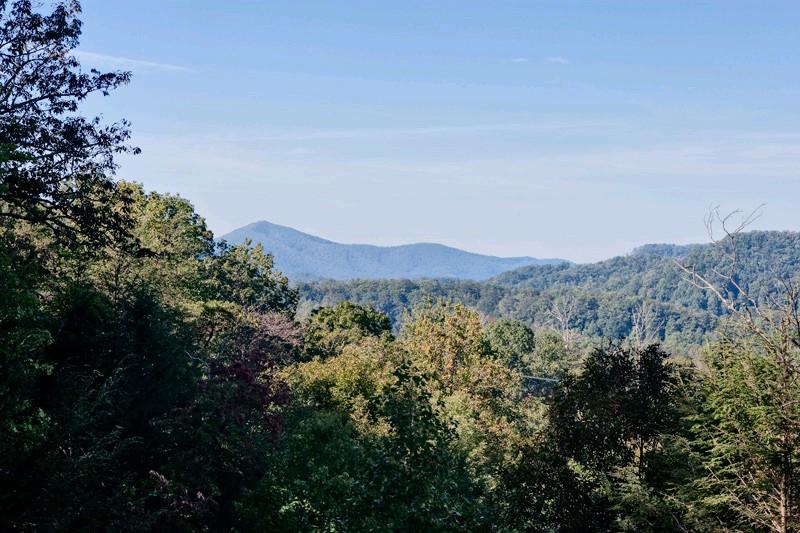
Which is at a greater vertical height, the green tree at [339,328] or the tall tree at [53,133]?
the tall tree at [53,133]

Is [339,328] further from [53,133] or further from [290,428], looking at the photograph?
[53,133]

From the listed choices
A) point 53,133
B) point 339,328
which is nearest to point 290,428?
point 53,133

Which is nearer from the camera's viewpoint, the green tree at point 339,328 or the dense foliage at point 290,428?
the dense foliage at point 290,428

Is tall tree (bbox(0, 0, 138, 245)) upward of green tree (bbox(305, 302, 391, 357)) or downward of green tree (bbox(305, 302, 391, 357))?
upward

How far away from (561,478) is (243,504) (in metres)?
7.79

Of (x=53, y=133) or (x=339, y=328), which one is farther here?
(x=339, y=328)

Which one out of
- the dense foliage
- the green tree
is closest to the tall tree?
the dense foliage

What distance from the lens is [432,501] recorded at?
10.5m

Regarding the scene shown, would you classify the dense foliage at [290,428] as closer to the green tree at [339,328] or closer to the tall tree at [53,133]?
the tall tree at [53,133]

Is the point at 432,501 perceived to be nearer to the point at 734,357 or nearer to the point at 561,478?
the point at 561,478

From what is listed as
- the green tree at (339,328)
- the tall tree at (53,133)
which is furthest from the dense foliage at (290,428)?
the green tree at (339,328)

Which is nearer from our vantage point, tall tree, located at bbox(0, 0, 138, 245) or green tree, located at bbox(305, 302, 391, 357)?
tall tree, located at bbox(0, 0, 138, 245)

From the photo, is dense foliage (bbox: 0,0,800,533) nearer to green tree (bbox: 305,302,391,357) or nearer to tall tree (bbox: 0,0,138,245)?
tall tree (bbox: 0,0,138,245)

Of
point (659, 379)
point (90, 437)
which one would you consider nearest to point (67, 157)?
point (90, 437)
